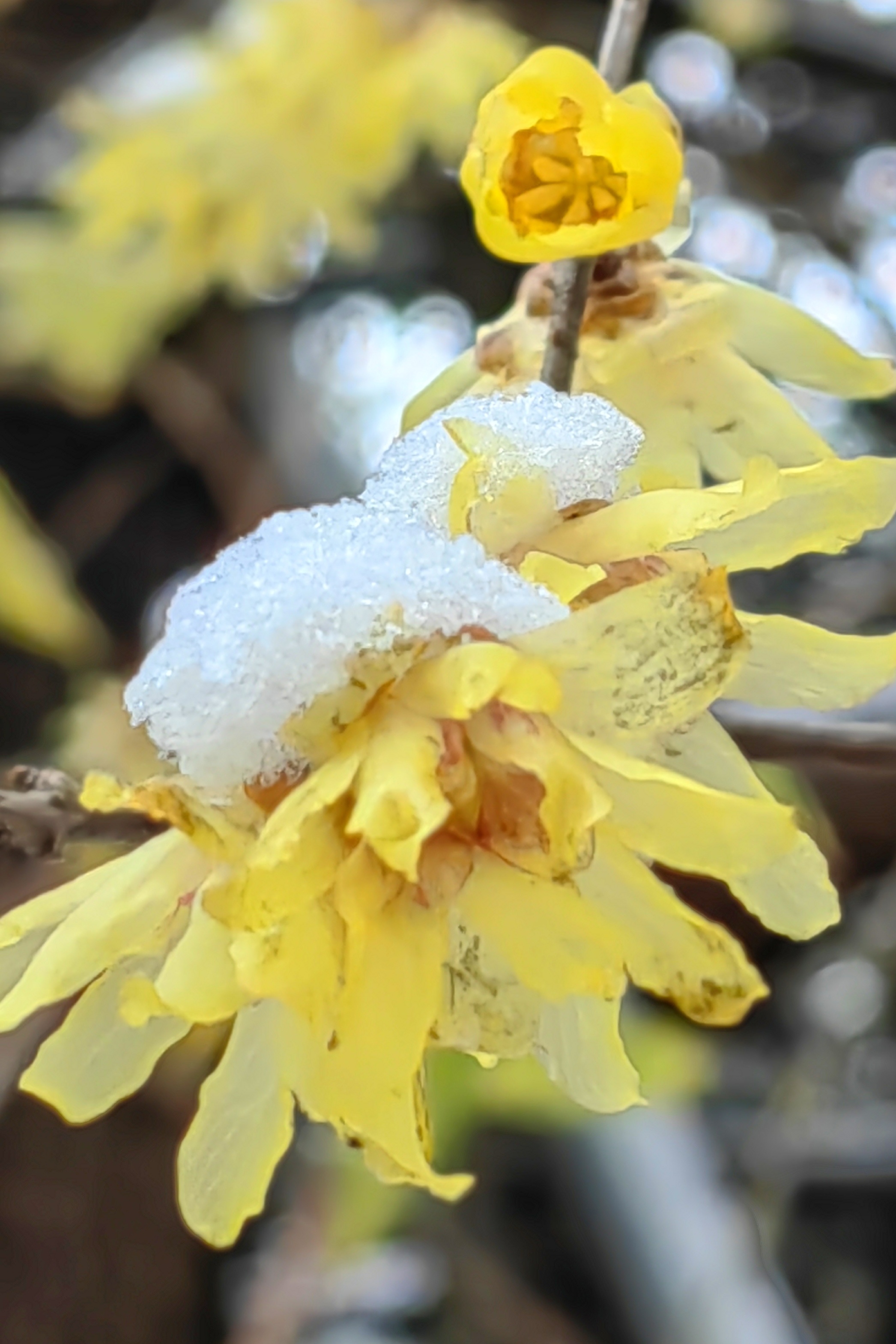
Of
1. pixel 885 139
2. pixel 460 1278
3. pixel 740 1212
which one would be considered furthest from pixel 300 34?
pixel 460 1278

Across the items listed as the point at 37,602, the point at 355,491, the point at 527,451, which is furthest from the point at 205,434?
the point at 527,451

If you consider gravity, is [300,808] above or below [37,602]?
above

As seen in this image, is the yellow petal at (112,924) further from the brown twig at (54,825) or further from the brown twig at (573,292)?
the brown twig at (573,292)

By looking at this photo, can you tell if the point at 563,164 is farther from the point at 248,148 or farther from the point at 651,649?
the point at 248,148

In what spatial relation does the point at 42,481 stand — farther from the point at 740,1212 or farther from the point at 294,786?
the point at 294,786

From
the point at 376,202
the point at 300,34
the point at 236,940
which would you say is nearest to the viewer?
the point at 236,940

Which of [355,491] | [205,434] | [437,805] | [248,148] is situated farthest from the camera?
[205,434]
